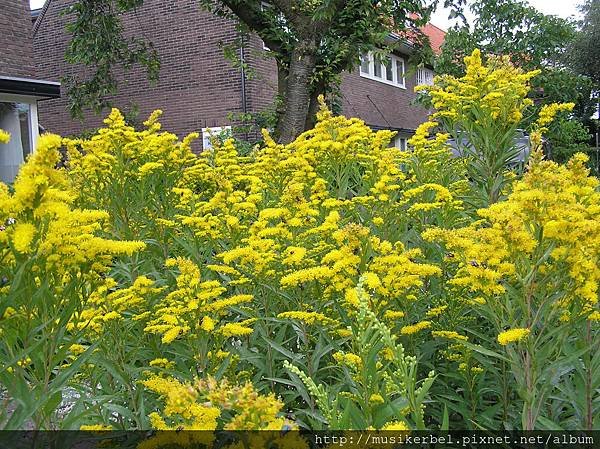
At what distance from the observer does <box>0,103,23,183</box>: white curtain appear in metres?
11.8

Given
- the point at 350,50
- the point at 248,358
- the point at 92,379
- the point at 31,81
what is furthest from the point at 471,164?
the point at 31,81

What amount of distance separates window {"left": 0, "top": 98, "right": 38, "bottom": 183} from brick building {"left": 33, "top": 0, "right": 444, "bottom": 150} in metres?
2.78

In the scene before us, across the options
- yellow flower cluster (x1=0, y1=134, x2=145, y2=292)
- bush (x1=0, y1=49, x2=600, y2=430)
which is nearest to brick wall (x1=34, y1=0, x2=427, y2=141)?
bush (x1=0, y1=49, x2=600, y2=430)

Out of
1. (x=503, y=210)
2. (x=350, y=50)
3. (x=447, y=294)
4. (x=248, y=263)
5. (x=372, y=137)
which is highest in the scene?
(x=350, y=50)

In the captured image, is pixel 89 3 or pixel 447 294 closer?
pixel 447 294

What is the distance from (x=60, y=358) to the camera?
6.98 ft

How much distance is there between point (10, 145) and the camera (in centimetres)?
1201

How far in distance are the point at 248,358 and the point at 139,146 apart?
1.96 meters

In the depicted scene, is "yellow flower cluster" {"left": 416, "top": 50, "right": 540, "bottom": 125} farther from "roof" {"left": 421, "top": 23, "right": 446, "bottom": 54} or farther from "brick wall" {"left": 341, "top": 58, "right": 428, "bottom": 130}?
"roof" {"left": 421, "top": 23, "right": 446, "bottom": 54}

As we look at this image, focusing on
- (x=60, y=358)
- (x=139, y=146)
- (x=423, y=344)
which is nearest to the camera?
(x=60, y=358)

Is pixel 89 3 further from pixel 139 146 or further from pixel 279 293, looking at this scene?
pixel 279 293

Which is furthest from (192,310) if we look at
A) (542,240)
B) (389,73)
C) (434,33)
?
(434,33)

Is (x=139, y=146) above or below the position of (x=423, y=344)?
above

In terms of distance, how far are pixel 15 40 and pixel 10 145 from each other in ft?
7.71
